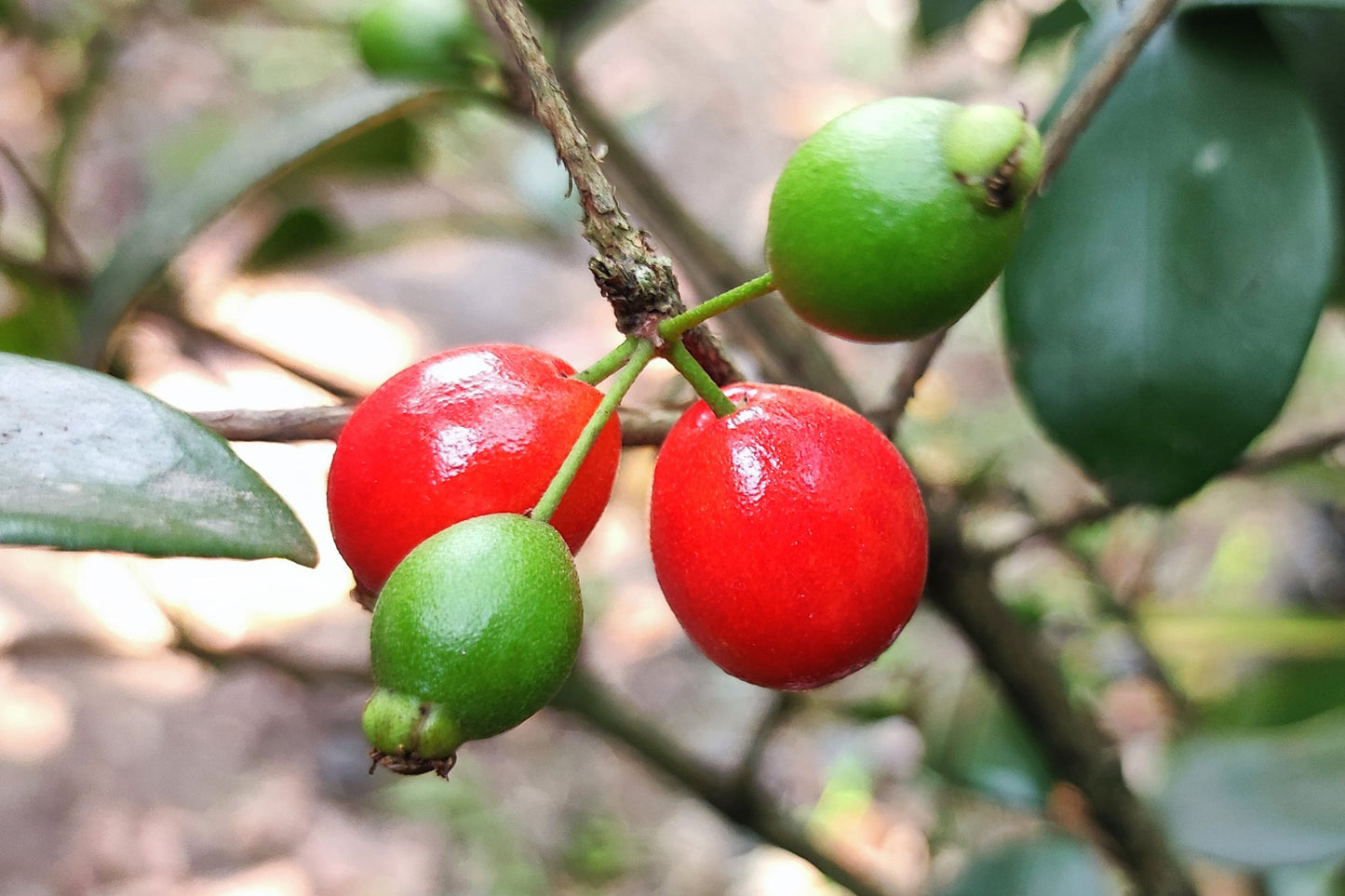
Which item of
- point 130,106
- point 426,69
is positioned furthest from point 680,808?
Answer: point 130,106

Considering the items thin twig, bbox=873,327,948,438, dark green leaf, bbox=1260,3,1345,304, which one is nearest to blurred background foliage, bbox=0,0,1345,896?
dark green leaf, bbox=1260,3,1345,304

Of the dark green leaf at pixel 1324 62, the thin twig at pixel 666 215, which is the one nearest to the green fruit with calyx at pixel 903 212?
the thin twig at pixel 666 215

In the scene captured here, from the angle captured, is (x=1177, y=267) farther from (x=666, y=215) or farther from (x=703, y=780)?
(x=703, y=780)

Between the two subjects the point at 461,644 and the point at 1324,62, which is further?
the point at 1324,62

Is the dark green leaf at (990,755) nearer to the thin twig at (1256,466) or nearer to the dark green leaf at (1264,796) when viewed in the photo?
the dark green leaf at (1264,796)

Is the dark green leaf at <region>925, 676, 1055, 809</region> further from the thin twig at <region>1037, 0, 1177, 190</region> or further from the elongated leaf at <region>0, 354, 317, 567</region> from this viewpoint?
the elongated leaf at <region>0, 354, 317, 567</region>

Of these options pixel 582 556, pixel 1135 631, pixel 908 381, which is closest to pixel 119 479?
pixel 908 381
